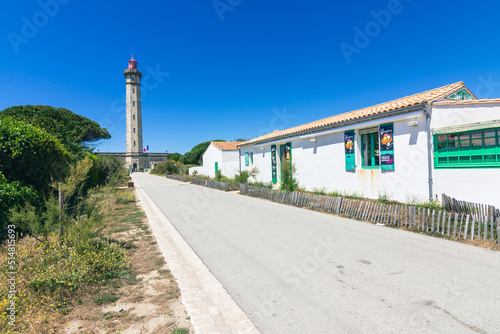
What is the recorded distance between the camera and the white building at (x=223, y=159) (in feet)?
92.6

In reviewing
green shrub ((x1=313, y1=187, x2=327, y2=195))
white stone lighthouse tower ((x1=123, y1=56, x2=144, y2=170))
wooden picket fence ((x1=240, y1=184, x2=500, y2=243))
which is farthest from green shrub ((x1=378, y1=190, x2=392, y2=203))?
white stone lighthouse tower ((x1=123, y1=56, x2=144, y2=170))

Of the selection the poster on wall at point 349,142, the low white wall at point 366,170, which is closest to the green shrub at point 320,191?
the low white wall at point 366,170

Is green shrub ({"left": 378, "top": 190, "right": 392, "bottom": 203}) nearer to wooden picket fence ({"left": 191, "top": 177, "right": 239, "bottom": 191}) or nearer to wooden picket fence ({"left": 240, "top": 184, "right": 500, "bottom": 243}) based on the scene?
wooden picket fence ({"left": 240, "top": 184, "right": 500, "bottom": 243})

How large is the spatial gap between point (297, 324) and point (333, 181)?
1087 centimetres

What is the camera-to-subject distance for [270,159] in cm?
1917

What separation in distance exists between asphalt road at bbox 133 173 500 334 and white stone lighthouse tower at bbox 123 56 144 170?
65605mm

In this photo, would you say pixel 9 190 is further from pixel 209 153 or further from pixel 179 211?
pixel 209 153

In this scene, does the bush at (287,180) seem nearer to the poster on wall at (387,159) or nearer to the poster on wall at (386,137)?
the poster on wall at (387,159)

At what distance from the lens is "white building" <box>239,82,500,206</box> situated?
7.23m

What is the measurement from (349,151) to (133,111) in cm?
6431

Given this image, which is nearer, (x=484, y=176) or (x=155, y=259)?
(x=155, y=259)

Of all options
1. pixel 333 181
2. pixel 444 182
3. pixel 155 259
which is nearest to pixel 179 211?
pixel 155 259

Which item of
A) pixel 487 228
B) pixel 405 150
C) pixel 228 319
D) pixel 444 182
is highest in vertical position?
pixel 405 150

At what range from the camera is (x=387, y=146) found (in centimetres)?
1017
